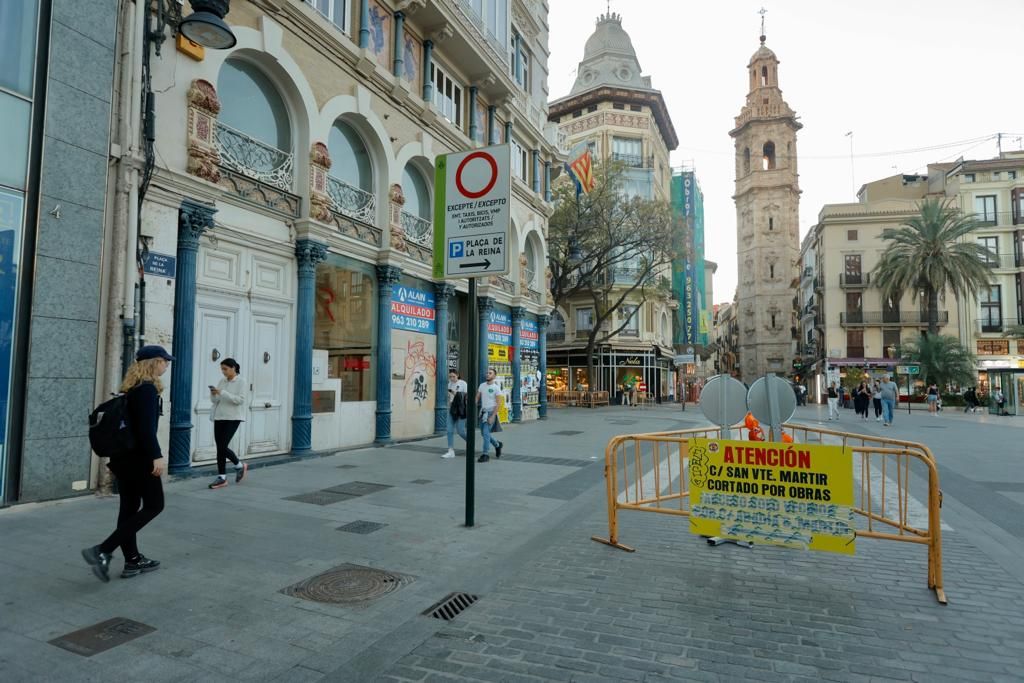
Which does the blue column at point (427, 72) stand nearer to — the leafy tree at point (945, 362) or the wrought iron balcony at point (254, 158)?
the wrought iron balcony at point (254, 158)

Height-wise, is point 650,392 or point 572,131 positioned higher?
point 572,131

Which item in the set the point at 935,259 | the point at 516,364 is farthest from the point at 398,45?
the point at 935,259

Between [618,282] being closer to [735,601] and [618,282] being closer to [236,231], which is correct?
[236,231]

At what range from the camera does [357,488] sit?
8.16m

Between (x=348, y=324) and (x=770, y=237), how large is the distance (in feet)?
219

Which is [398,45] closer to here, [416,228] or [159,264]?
[416,228]

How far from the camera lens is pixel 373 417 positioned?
13023 mm

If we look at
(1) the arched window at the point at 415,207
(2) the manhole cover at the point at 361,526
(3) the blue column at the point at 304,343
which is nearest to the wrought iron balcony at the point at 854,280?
(1) the arched window at the point at 415,207

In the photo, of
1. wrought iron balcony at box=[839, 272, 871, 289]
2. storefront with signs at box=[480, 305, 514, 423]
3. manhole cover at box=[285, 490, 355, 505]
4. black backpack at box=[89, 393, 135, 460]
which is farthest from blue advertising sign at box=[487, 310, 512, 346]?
wrought iron balcony at box=[839, 272, 871, 289]

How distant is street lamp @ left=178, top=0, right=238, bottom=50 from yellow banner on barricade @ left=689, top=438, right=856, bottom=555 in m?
7.55

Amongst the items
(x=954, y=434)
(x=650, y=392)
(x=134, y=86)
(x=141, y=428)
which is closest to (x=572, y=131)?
(x=650, y=392)

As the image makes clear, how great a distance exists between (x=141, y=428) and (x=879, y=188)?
67470 millimetres

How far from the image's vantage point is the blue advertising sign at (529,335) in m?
21.5

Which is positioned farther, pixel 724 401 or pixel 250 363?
pixel 250 363
